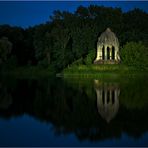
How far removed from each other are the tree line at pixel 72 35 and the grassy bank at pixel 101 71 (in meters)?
7.12

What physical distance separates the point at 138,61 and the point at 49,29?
80.8 ft

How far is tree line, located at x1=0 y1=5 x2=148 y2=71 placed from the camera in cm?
5569

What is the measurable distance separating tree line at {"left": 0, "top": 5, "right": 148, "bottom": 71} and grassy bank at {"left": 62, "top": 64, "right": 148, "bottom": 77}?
7.12 metres

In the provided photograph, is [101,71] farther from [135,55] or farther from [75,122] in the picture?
[75,122]

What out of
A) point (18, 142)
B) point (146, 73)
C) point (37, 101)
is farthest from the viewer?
point (146, 73)

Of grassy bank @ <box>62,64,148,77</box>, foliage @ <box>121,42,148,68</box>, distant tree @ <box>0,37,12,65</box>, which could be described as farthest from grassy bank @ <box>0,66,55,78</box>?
foliage @ <box>121,42,148,68</box>

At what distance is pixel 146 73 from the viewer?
45.0m

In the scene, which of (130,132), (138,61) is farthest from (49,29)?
(130,132)

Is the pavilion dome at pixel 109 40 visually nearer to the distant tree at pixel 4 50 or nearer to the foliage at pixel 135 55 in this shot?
the foliage at pixel 135 55

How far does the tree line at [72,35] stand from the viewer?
Result: 183 ft

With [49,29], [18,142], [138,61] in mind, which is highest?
[49,29]

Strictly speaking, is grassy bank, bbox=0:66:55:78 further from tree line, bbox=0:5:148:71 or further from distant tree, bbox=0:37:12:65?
distant tree, bbox=0:37:12:65

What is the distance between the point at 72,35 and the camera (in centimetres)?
5662

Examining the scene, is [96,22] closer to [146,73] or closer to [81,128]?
[146,73]
